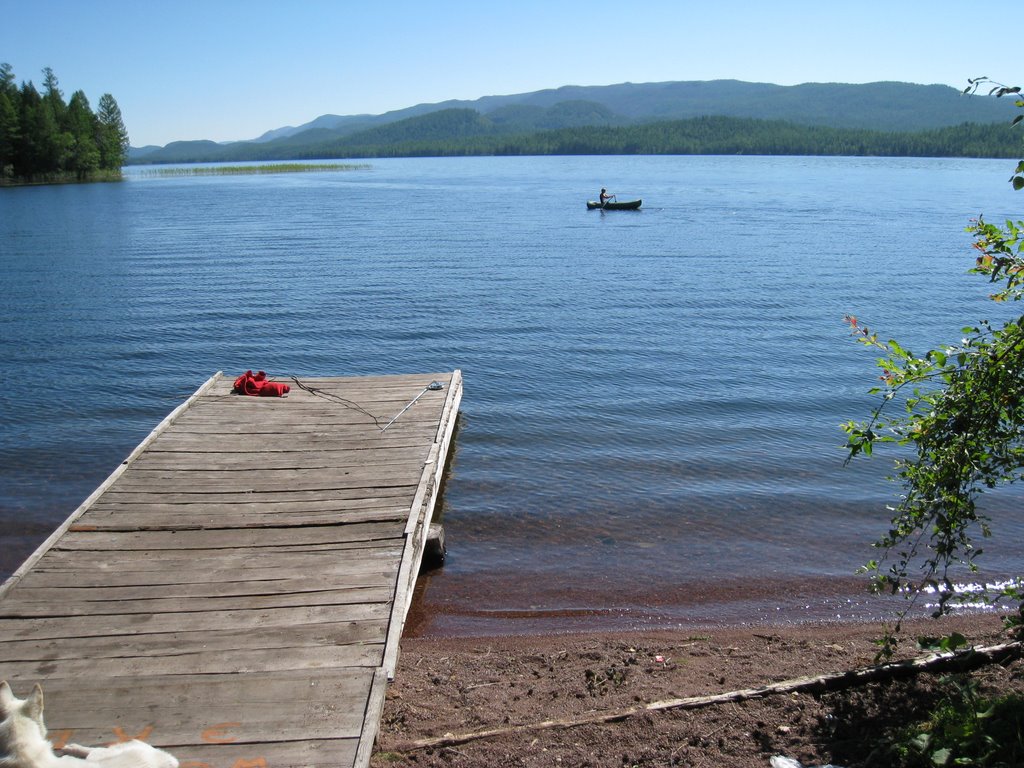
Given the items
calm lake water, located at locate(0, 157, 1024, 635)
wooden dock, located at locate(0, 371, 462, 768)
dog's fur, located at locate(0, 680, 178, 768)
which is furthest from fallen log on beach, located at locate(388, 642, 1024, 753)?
calm lake water, located at locate(0, 157, 1024, 635)

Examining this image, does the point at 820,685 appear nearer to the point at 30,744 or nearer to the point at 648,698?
the point at 648,698

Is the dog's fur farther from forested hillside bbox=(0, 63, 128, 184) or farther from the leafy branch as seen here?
forested hillside bbox=(0, 63, 128, 184)

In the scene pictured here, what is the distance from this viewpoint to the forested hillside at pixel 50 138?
95.4m

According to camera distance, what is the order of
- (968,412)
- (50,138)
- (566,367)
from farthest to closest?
(50,138)
(566,367)
(968,412)

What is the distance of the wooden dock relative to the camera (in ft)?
17.9

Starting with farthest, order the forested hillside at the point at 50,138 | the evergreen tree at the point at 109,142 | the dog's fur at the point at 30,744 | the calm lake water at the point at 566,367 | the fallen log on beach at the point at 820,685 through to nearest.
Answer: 1. the evergreen tree at the point at 109,142
2. the forested hillside at the point at 50,138
3. the calm lake water at the point at 566,367
4. the fallen log on beach at the point at 820,685
5. the dog's fur at the point at 30,744

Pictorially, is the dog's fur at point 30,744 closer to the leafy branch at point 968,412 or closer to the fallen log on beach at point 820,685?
the fallen log on beach at point 820,685

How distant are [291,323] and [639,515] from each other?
48.0 feet

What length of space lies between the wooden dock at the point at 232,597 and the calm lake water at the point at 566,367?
1624mm

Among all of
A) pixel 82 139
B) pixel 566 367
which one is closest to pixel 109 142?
pixel 82 139

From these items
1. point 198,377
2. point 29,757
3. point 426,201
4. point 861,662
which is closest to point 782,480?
point 861,662

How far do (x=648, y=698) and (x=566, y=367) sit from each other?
12.7 meters

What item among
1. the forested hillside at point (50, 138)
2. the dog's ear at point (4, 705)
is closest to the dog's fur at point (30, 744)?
the dog's ear at point (4, 705)

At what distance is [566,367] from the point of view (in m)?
19.0
